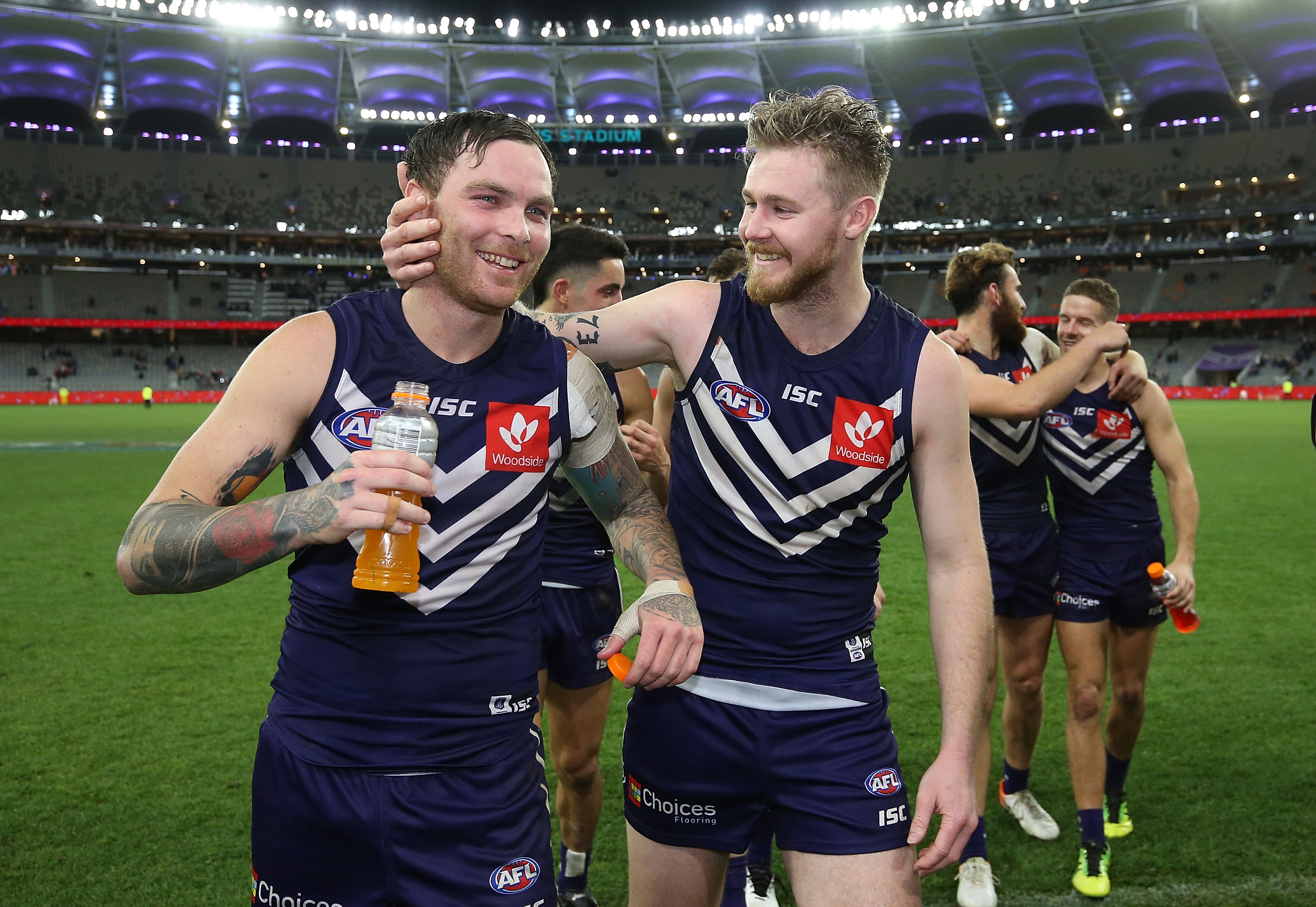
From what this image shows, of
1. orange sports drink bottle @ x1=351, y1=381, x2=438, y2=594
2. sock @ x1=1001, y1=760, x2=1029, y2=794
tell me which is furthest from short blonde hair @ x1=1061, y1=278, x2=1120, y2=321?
orange sports drink bottle @ x1=351, y1=381, x2=438, y2=594

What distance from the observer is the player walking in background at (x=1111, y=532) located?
4.97 m

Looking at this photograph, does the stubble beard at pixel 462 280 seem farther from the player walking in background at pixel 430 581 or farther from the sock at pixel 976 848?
the sock at pixel 976 848

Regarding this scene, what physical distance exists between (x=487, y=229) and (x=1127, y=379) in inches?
144

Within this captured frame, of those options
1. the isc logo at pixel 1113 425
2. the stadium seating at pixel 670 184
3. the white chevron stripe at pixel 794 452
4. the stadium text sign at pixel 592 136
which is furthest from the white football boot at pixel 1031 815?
the stadium seating at pixel 670 184

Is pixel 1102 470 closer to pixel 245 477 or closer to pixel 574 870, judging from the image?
pixel 574 870

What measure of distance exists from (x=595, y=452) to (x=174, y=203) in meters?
68.1

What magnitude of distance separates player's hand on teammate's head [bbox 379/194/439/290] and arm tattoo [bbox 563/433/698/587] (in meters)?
0.73

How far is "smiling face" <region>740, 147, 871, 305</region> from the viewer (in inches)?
109

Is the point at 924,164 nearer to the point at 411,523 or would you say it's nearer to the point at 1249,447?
the point at 1249,447

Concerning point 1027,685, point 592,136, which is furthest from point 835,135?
point 592,136

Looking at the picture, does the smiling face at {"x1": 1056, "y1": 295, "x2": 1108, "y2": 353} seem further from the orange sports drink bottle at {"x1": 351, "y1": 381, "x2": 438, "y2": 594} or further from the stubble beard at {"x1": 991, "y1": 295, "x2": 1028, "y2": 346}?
the orange sports drink bottle at {"x1": 351, "y1": 381, "x2": 438, "y2": 594}

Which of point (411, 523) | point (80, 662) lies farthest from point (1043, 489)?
point (80, 662)

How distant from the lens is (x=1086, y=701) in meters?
4.77

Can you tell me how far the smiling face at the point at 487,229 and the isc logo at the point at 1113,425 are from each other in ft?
12.1
